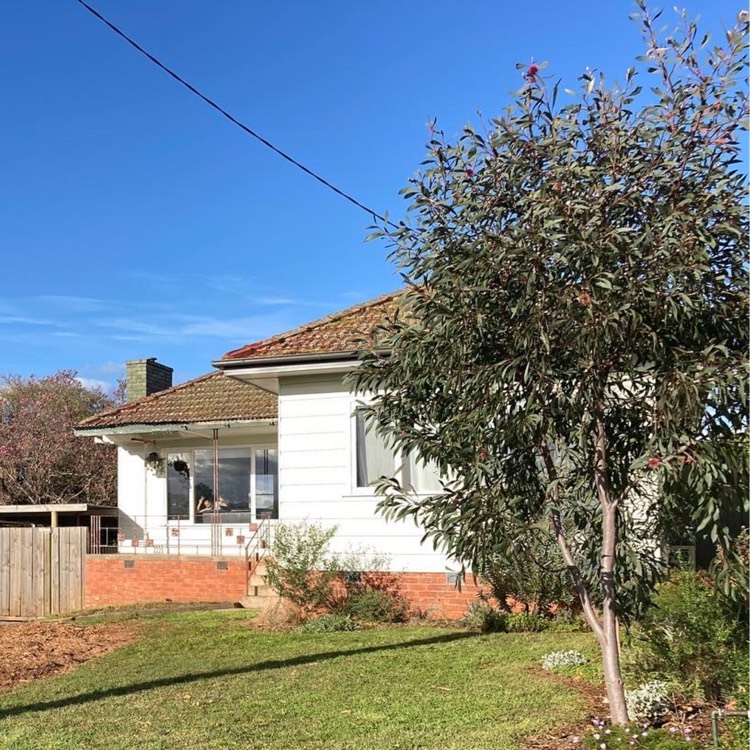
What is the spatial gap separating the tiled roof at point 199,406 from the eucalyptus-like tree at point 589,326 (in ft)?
40.8

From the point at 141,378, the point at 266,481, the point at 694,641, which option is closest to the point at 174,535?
the point at 266,481

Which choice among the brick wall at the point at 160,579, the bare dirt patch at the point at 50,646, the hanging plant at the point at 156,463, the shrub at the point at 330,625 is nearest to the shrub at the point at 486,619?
the shrub at the point at 330,625

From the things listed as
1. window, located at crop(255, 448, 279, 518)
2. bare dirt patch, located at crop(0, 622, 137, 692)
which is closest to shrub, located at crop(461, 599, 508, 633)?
bare dirt patch, located at crop(0, 622, 137, 692)

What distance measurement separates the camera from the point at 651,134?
5.25 metres

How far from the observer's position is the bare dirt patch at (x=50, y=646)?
9.75 m

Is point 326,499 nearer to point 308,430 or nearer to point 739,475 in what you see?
point 308,430

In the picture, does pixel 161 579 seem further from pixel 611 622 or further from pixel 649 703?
pixel 611 622

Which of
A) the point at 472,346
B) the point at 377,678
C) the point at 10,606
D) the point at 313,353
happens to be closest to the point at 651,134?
the point at 472,346

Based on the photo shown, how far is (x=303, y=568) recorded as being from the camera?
39.4ft

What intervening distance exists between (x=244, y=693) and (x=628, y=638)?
134 inches

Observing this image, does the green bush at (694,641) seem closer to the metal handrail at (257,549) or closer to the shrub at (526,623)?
the shrub at (526,623)

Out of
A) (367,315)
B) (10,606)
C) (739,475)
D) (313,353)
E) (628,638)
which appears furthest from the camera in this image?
(10,606)

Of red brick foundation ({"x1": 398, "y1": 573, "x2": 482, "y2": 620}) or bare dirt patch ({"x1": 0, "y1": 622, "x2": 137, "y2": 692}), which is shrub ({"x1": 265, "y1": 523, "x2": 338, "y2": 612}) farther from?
bare dirt patch ({"x1": 0, "y1": 622, "x2": 137, "y2": 692})

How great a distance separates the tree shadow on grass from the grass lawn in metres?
0.02
